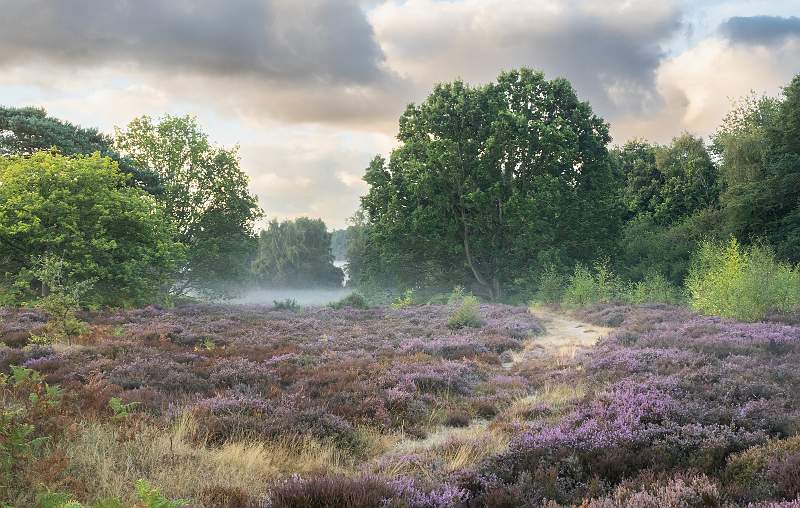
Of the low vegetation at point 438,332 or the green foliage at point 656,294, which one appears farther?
the green foliage at point 656,294

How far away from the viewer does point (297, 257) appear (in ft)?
265

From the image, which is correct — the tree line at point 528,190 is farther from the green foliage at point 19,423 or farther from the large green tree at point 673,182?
the green foliage at point 19,423

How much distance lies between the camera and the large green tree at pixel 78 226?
2070 cm

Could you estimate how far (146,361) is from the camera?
11109 millimetres

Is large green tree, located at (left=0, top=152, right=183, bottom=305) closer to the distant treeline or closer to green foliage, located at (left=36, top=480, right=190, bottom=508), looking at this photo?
the distant treeline

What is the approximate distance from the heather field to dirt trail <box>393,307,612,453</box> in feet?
0.29

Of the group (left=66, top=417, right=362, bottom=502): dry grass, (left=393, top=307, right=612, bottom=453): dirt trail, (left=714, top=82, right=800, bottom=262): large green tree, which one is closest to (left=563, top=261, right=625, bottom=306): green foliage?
(left=393, top=307, right=612, bottom=453): dirt trail

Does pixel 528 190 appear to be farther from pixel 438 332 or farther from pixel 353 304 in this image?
pixel 438 332

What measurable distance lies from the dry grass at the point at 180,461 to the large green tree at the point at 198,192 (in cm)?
3634

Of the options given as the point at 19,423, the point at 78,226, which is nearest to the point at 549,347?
the point at 19,423

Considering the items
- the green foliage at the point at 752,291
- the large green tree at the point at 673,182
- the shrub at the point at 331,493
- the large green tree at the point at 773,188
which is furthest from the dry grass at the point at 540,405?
the large green tree at the point at 673,182

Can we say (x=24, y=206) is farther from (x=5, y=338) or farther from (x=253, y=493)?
(x=253, y=493)

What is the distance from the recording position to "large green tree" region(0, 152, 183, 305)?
2070cm

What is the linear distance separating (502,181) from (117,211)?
2405 cm
